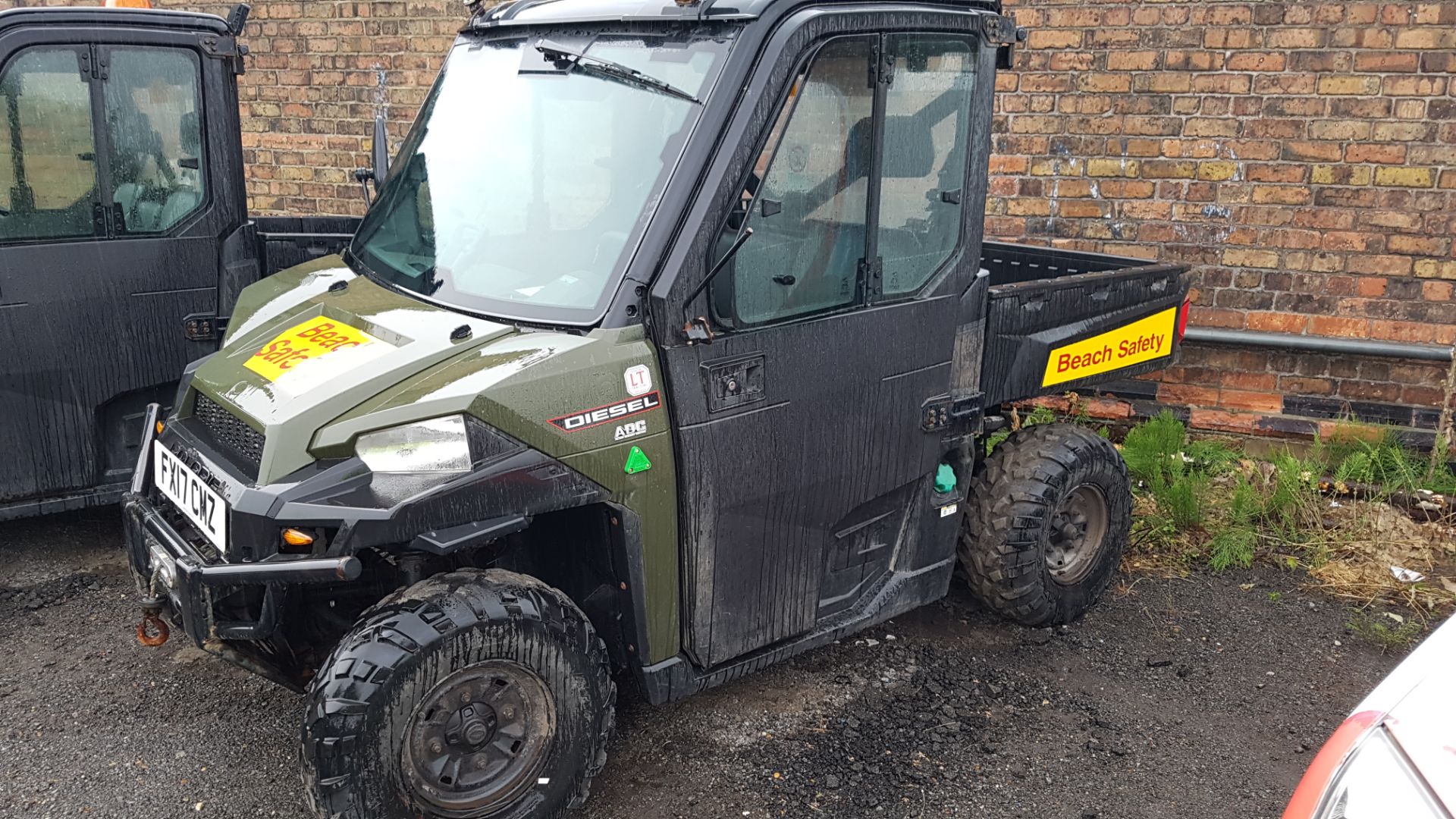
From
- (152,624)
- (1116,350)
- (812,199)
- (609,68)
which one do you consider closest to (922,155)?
(812,199)

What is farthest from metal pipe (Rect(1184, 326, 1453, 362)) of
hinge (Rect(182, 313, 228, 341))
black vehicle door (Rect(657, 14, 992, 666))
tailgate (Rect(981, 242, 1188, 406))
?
hinge (Rect(182, 313, 228, 341))

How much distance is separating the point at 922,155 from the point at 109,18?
331 centimetres

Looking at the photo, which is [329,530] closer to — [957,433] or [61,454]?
[957,433]

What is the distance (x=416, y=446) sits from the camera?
2.89 m

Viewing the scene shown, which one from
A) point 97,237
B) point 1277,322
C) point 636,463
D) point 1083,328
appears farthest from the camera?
point 1277,322

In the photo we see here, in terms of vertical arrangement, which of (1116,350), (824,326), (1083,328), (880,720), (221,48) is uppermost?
(221,48)

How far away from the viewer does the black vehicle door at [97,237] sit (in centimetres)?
448

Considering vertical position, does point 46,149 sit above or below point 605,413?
above

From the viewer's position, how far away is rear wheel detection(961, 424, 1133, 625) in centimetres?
422

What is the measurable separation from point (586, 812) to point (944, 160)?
2.22 m

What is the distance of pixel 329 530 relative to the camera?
2.92m

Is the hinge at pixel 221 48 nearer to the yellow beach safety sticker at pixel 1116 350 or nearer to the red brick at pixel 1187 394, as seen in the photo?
the yellow beach safety sticker at pixel 1116 350

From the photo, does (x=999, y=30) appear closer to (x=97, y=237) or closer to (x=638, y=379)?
(x=638, y=379)

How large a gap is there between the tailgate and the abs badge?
4.66 feet
